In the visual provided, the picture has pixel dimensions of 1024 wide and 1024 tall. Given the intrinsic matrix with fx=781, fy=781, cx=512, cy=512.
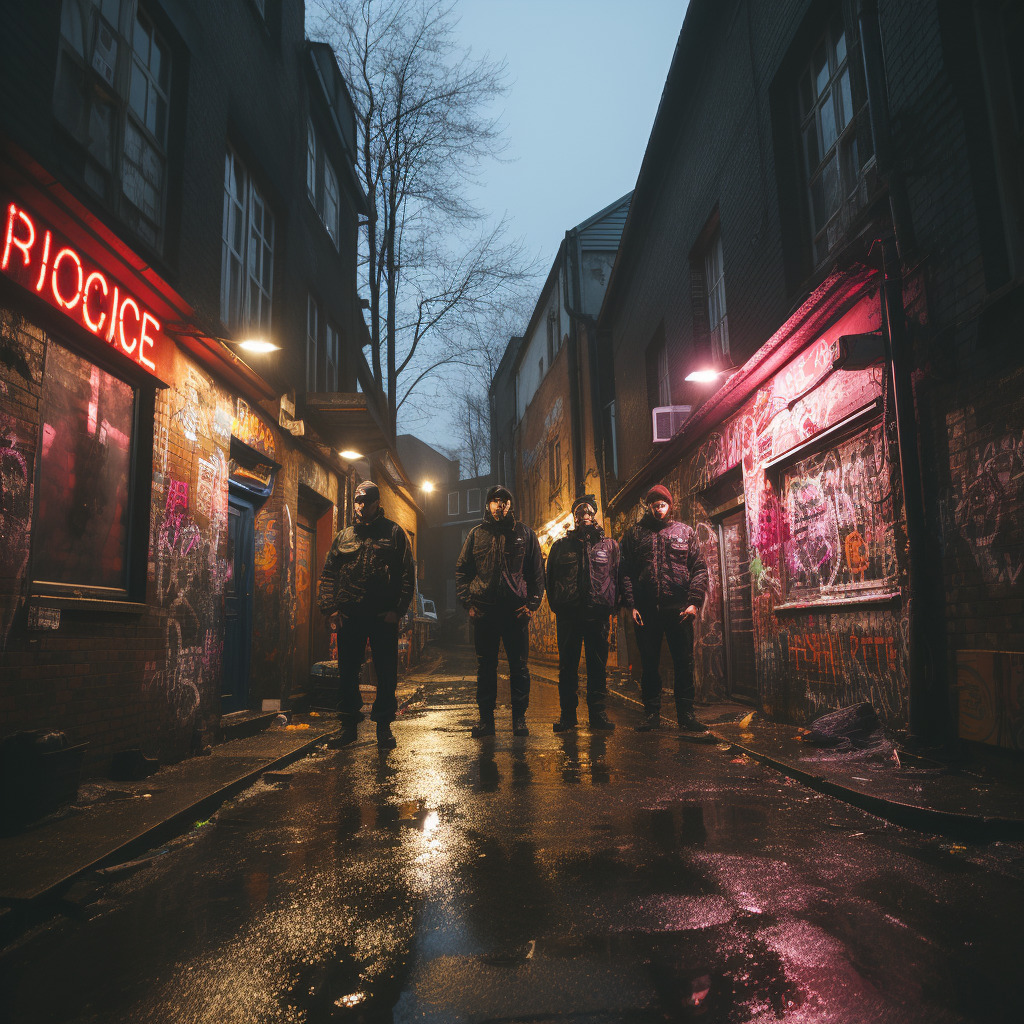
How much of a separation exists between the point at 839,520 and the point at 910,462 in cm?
142

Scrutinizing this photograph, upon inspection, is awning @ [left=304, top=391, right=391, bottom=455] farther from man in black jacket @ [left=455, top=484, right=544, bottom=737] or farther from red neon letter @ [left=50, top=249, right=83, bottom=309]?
red neon letter @ [left=50, top=249, right=83, bottom=309]

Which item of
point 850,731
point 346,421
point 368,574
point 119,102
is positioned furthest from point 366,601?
point 346,421

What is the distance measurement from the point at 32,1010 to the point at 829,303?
6221mm

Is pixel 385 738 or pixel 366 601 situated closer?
pixel 385 738

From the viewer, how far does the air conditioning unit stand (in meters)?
Answer: 11.0

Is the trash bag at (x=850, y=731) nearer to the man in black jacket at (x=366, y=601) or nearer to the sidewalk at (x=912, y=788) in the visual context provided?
the sidewalk at (x=912, y=788)

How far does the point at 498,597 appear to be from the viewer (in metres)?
6.61

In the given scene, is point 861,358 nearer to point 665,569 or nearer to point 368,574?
point 665,569

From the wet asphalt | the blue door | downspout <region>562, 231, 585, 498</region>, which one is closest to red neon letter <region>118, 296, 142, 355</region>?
the blue door

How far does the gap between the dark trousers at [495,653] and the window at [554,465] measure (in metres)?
14.8

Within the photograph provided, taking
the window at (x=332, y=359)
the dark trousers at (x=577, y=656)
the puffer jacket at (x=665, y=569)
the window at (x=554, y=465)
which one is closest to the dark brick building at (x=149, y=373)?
the window at (x=332, y=359)

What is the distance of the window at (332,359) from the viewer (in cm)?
1320

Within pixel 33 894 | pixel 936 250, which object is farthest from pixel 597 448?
pixel 33 894

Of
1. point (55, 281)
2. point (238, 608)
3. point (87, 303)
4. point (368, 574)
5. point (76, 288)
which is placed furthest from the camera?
point (238, 608)
